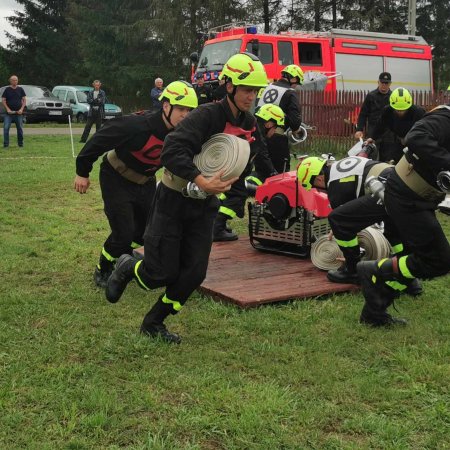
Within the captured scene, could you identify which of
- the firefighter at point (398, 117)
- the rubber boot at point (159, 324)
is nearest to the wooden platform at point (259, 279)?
the rubber boot at point (159, 324)

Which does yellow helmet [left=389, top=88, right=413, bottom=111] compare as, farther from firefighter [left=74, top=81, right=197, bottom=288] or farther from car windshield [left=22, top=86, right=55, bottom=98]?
car windshield [left=22, top=86, right=55, bottom=98]

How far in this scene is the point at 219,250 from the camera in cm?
739

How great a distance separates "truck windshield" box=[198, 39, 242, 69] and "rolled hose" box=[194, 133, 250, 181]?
562 inches

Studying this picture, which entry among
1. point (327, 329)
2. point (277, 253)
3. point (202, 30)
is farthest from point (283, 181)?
point (202, 30)

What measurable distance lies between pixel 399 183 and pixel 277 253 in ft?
9.23

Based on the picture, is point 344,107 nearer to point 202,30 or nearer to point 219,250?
point 219,250

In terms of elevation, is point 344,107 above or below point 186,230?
above

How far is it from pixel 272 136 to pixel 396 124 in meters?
1.85

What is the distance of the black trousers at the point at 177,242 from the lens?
14.3ft

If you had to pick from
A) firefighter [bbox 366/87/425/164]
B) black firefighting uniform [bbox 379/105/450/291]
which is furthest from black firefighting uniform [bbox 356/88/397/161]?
black firefighting uniform [bbox 379/105/450/291]

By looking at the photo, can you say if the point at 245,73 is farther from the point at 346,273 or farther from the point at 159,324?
the point at 346,273

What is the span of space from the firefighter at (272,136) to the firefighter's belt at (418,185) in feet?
11.7

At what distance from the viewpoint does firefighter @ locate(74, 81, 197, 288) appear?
17.0 ft

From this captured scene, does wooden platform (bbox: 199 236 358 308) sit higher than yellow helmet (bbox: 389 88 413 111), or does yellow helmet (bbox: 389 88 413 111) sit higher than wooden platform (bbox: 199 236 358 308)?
yellow helmet (bbox: 389 88 413 111)
